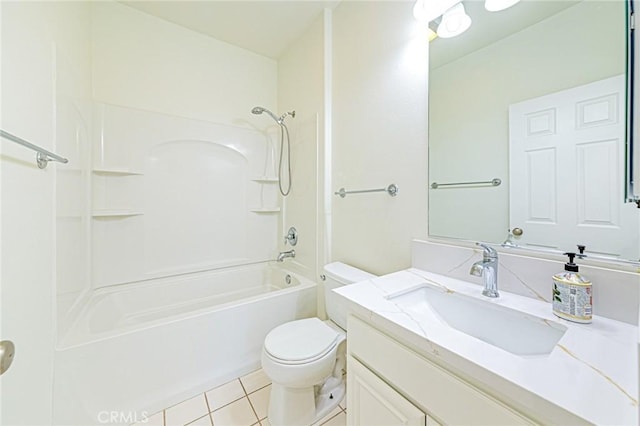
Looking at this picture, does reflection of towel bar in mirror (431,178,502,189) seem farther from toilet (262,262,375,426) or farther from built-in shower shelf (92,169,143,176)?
built-in shower shelf (92,169,143,176)

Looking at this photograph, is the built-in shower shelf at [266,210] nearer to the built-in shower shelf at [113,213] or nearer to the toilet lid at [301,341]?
the built-in shower shelf at [113,213]

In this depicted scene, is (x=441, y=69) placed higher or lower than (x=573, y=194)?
higher

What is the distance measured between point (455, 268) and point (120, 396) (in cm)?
175

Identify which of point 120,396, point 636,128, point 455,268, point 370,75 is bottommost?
point 120,396

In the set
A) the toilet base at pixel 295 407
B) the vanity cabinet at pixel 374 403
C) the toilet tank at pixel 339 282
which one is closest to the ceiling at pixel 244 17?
the toilet tank at pixel 339 282

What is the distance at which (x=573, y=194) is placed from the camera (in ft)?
2.64

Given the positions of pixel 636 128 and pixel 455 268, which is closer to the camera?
pixel 636 128

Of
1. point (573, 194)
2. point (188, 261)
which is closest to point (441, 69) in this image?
point (573, 194)

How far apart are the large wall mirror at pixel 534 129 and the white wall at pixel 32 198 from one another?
158 centimetres

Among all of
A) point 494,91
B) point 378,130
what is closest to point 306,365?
point 378,130

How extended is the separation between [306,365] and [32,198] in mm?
1262

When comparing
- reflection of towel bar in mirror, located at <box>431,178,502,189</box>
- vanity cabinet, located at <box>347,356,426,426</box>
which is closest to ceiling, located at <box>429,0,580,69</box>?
reflection of towel bar in mirror, located at <box>431,178,502,189</box>

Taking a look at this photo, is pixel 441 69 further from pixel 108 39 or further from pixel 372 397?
pixel 108 39

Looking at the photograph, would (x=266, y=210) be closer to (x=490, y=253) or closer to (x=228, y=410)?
(x=228, y=410)
